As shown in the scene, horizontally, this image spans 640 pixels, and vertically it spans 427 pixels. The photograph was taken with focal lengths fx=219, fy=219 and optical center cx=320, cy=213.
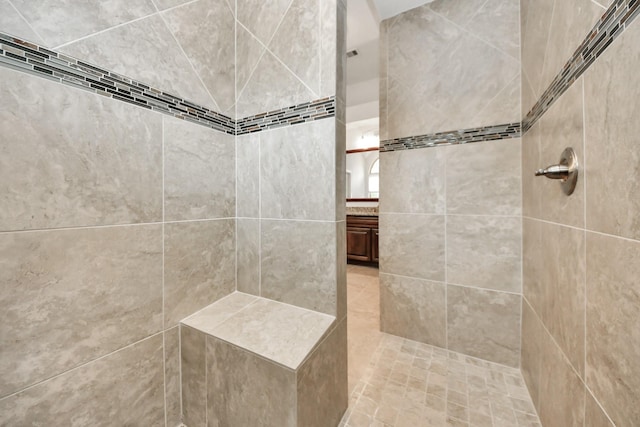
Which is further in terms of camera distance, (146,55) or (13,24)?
(146,55)

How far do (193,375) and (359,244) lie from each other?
2785mm

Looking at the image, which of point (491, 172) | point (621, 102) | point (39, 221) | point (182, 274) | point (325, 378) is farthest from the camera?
point (491, 172)

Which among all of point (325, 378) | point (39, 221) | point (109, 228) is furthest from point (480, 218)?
point (39, 221)

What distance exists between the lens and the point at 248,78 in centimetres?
124

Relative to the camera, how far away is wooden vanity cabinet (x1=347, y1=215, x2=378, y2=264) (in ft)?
11.1

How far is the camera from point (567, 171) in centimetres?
73

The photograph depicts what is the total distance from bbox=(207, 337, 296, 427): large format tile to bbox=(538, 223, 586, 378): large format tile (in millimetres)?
925

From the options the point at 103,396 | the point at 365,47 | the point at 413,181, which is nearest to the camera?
the point at 103,396

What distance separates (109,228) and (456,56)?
2125 mm

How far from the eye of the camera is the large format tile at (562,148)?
0.70 meters

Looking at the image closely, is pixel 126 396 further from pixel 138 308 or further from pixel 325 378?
pixel 325 378

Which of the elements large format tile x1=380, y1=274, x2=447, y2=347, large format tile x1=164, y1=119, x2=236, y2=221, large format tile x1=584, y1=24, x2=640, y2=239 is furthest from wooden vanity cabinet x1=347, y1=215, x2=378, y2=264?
large format tile x1=584, y1=24, x2=640, y2=239

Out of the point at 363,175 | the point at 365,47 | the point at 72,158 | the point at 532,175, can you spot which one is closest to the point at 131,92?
the point at 72,158

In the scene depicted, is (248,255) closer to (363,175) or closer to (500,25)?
(500,25)
